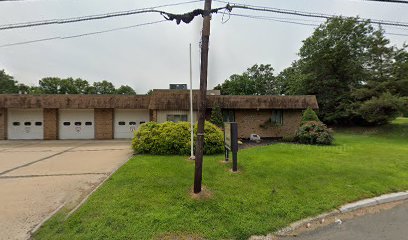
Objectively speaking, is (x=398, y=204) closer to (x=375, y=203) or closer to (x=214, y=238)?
(x=375, y=203)

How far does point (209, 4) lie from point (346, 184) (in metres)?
5.75

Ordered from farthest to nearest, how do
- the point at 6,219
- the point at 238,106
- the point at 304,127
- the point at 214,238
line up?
1. the point at 238,106
2. the point at 304,127
3. the point at 6,219
4. the point at 214,238

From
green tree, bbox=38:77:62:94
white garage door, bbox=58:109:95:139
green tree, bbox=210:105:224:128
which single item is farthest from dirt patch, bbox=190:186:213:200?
green tree, bbox=38:77:62:94

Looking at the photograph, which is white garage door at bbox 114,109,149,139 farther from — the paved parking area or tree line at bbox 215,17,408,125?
tree line at bbox 215,17,408,125

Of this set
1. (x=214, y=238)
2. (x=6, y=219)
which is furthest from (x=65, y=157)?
(x=214, y=238)

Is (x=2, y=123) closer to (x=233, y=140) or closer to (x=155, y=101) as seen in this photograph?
(x=155, y=101)

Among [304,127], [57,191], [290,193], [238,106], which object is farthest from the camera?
[238,106]

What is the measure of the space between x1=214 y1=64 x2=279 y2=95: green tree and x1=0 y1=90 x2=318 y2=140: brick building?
95.3 feet

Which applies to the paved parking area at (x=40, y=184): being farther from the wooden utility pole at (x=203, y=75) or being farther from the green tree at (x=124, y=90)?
the green tree at (x=124, y=90)

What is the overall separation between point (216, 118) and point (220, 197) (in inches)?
399

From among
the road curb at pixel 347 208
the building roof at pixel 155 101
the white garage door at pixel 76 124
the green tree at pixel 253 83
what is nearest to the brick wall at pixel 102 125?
the white garage door at pixel 76 124

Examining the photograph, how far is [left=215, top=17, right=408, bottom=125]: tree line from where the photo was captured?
20672 millimetres

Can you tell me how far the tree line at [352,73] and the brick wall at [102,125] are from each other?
21.8m

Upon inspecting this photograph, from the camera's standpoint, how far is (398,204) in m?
5.11
